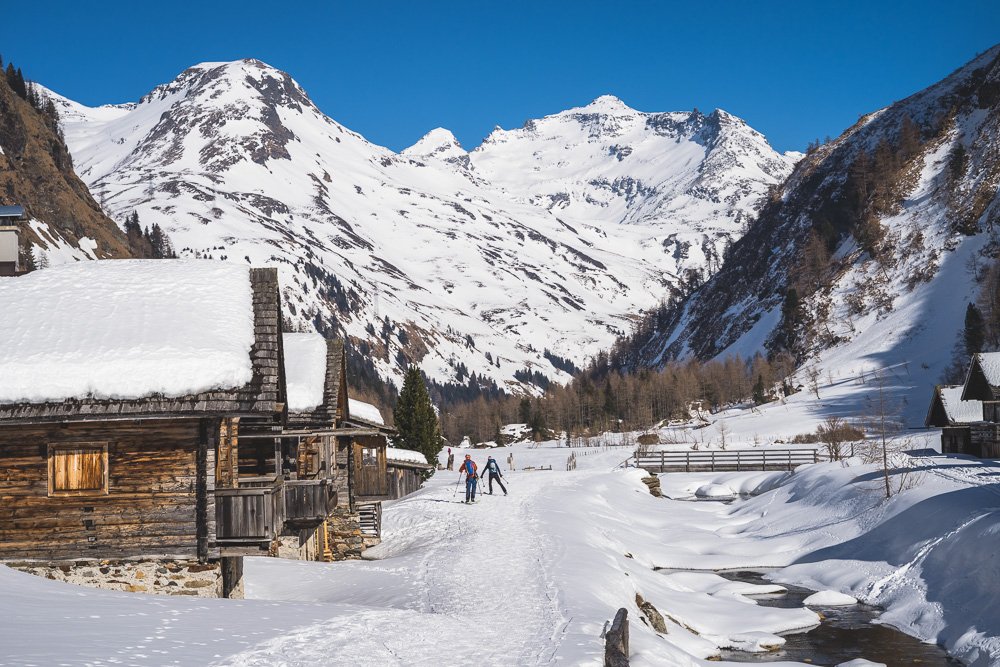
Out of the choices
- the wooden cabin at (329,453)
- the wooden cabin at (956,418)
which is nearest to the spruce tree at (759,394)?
the wooden cabin at (956,418)

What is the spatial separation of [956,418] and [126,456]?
52807 mm

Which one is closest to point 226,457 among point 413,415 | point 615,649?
point 615,649

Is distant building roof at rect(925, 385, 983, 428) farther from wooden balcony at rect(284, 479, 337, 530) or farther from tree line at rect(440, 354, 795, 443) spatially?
tree line at rect(440, 354, 795, 443)

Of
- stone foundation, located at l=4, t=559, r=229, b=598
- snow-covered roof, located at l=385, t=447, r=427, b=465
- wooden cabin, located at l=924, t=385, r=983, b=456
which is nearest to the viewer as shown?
stone foundation, located at l=4, t=559, r=229, b=598

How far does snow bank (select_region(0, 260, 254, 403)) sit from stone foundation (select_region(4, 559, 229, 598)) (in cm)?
399

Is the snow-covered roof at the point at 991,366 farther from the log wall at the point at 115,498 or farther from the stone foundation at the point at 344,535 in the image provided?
the log wall at the point at 115,498

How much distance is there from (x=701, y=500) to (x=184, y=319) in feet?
149

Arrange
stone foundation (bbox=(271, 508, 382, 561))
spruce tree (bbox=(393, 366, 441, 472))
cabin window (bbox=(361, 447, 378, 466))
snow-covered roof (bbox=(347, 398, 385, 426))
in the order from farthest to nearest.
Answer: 1. spruce tree (bbox=(393, 366, 441, 472))
2. snow-covered roof (bbox=(347, 398, 385, 426))
3. cabin window (bbox=(361, 447, 378, 466))
4. stone foundation (bbox=(271, 508, 382, 561))

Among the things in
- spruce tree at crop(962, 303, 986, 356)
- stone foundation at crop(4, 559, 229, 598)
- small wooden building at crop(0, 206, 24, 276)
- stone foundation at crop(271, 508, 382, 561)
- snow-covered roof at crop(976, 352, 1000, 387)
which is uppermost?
spruce tree at crop(962, 303, 986, 356)

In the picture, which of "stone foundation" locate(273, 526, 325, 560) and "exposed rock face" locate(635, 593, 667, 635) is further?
"stone foundation" locate(273, 526, 325, 560)

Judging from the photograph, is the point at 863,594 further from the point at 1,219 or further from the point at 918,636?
the point at 1,219

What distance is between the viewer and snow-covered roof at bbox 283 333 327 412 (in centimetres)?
3133

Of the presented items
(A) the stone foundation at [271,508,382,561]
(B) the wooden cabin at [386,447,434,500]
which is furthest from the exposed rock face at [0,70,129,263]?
(A) the stone foundation at [271,508,382,561]

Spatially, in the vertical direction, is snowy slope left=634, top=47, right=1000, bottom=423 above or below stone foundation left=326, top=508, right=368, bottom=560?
above
